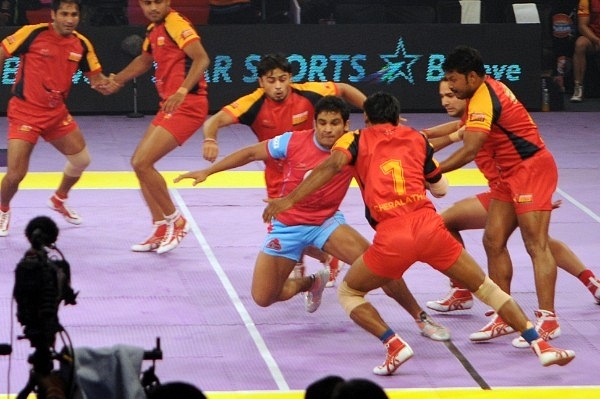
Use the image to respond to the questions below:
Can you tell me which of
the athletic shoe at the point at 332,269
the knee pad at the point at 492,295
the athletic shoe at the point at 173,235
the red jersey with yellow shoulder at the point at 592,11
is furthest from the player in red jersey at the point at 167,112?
the red jersey with yellow shoulder at the point at 592,11

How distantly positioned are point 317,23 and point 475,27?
2.27 meters

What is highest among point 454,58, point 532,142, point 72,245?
point 454,58

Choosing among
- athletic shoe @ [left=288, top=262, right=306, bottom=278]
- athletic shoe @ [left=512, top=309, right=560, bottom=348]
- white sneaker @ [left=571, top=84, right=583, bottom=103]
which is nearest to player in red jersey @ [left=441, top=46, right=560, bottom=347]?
athletic shoe @ [left=512, top=309, right=560, bottom=348]

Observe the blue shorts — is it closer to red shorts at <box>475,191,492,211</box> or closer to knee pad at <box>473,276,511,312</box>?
red shorts at <box>475,191,492,211</box>

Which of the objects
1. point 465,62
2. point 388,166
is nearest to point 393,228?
point 388,166

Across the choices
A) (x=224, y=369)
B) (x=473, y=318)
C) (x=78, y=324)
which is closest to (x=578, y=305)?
(x=473, y=318)

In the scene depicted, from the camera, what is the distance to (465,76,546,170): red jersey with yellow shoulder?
8.61m

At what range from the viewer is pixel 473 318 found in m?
9.59

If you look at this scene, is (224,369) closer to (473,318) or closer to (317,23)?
(473,318)

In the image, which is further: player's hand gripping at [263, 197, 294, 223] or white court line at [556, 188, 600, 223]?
white court line at [556, 188, 600, 223]

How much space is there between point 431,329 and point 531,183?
48.6 inches

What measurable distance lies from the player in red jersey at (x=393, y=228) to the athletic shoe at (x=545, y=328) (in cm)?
65

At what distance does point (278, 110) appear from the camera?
10.0 m

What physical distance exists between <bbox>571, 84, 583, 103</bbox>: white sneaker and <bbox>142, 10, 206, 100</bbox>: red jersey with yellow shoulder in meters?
9.54
